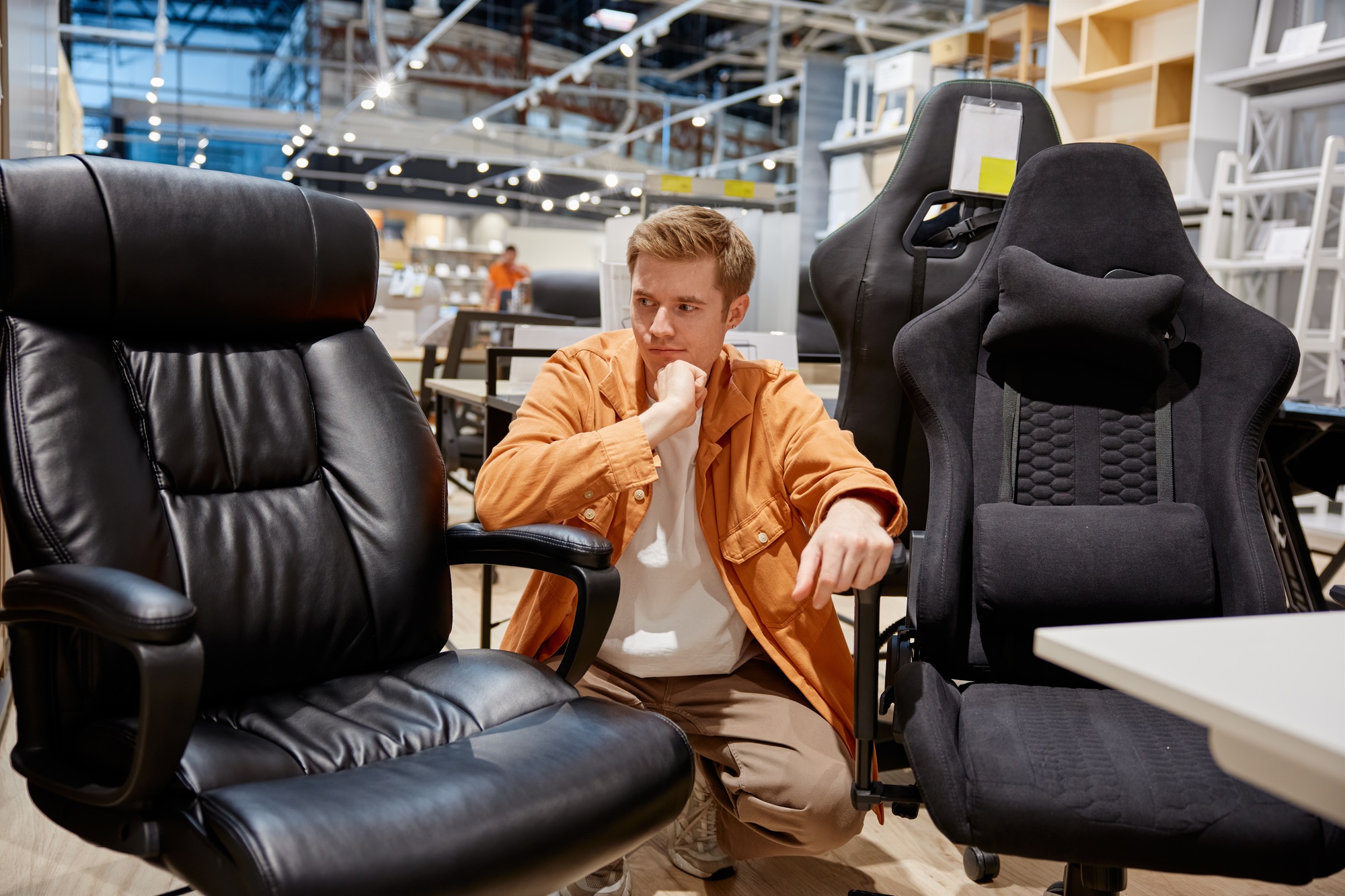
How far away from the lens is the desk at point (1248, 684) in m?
0.63

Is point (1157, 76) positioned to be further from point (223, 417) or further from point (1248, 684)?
point (1248, 684)

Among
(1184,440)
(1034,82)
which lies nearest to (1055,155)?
(1184,440)

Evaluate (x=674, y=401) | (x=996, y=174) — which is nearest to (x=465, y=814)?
(x=674, y=401)

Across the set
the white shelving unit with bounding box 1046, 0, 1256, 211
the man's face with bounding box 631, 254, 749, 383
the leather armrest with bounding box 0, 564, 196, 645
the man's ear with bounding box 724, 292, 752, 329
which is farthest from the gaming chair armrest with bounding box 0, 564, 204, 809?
the white shelving unit with bounding box 1046, 0, 1256, 211

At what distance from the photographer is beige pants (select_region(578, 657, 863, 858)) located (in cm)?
151

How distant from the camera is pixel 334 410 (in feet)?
5.20

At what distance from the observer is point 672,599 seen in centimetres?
164

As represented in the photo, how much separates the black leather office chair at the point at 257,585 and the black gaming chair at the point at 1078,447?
54cm

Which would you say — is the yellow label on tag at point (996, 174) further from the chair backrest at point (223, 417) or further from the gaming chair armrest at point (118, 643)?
the gaming chair armrest at point (118, 643)

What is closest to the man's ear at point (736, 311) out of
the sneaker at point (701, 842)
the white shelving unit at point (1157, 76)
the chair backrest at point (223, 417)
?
the chair backrest at point (223, 417)

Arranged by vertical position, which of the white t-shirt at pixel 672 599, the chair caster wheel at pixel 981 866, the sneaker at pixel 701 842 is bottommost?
the sneaker at pixel 701 842

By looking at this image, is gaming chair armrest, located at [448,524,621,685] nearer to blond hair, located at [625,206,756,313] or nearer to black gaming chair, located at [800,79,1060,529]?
blond hair, located at [625,206,756,313]

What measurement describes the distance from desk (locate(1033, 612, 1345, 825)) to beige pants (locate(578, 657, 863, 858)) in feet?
2.63

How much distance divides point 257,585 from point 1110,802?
1146 mm
